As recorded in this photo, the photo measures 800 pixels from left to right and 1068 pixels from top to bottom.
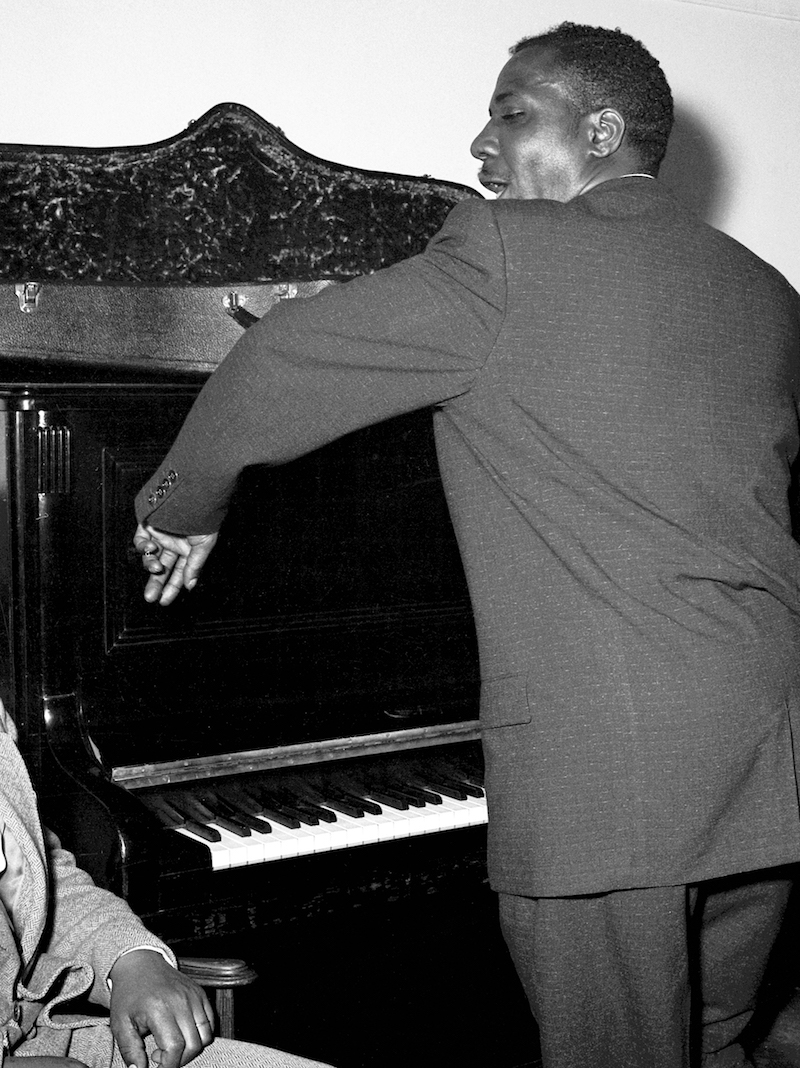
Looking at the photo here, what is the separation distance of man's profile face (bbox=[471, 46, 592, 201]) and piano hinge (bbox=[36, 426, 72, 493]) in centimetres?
82

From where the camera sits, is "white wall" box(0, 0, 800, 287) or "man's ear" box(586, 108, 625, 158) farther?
"white wall" box(0, 0, 800, 287)

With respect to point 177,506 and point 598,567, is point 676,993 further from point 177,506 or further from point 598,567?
point 177,506

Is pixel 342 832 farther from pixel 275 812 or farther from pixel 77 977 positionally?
pixel 77 977

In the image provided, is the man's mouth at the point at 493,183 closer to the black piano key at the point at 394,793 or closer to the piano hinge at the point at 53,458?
the piano hinge at the point at 53,458

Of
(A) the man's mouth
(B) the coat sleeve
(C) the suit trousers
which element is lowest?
(C) the suit trousers

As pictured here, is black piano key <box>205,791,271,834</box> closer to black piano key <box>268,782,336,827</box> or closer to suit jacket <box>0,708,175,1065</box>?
black piano key <box>268,782,336,827</box>

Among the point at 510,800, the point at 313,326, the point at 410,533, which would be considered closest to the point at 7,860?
the point at 510,800

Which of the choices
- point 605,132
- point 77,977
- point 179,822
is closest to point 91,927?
point 77,977

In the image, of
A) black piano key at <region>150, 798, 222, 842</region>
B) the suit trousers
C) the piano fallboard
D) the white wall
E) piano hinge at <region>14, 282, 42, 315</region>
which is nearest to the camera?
the suit trousers

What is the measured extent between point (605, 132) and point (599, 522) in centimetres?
61

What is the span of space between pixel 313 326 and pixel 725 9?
7.67ft

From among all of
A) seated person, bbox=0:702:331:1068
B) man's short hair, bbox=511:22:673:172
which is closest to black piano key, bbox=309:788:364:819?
seated person, bbox=0:702:331:1068

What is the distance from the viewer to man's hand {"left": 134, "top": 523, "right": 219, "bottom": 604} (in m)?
1.79

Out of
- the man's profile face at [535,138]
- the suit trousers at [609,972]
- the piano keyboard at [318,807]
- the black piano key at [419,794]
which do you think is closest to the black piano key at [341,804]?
the piano keyboard at [318,807]
